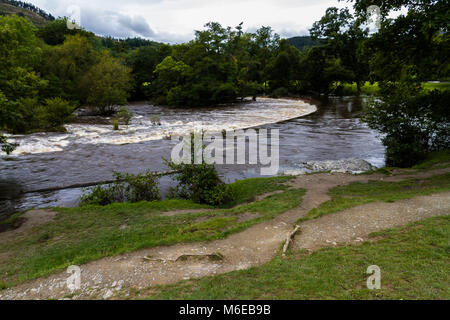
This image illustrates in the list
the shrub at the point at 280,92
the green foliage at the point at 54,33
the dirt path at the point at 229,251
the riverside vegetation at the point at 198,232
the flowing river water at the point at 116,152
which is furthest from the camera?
the shrub at the point at 280,92

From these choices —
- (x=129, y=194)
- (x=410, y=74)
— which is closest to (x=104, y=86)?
(x=129, y=194)

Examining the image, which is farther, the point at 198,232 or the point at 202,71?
the point at 202,71

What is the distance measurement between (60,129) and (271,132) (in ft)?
63.5

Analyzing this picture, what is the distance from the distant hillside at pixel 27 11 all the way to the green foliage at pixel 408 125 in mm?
185646

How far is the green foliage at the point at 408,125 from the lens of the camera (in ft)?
47.6

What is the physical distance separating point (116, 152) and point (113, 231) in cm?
1208

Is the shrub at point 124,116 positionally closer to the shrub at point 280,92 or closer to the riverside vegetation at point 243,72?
the riverside vegetation at point 243,72

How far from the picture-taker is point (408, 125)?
1513cm

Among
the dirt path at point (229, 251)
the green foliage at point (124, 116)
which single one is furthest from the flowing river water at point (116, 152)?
the dirt path at point (229, 251)

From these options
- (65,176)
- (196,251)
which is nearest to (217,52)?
(65,176)

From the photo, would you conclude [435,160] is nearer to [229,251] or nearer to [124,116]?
[229,251]

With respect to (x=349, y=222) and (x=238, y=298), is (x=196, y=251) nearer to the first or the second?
(x=238, y=298)

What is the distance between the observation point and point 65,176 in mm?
14766

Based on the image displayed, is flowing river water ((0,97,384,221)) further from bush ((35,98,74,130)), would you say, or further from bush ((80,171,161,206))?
bush ((35,98,74,130))
